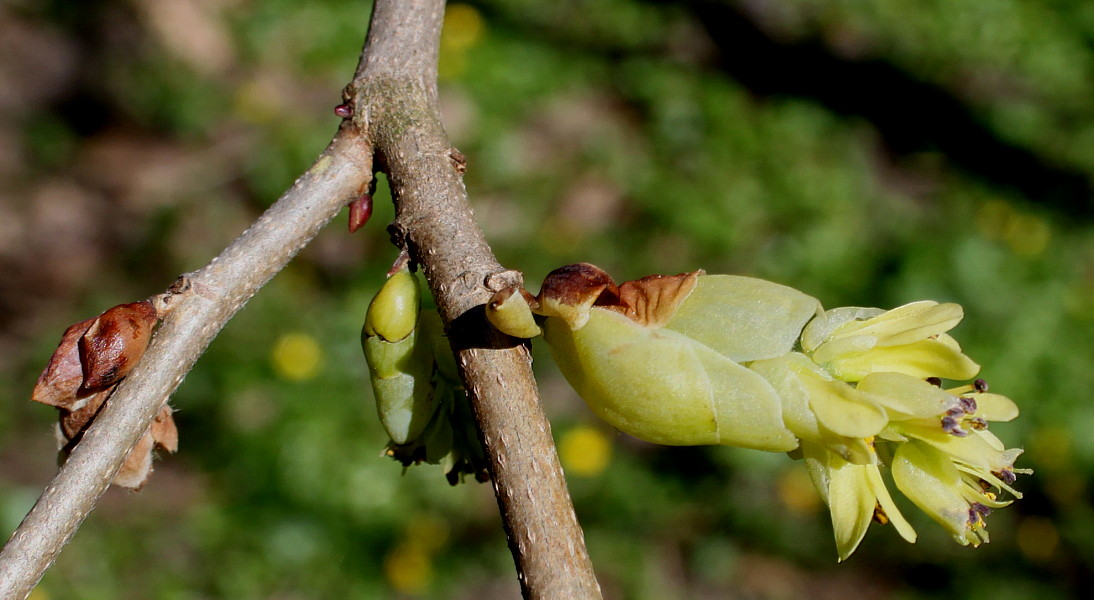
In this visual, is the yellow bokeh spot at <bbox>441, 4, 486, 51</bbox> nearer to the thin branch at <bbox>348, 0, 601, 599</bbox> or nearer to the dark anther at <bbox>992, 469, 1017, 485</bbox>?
the thin branch at <bbox>348, 0, 601, 599</bbox>

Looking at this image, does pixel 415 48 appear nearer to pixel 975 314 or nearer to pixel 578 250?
pixel 578 250

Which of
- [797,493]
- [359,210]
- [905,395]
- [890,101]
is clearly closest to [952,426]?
[905,395]

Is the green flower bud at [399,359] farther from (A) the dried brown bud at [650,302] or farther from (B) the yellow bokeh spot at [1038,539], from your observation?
(B) the yellow bokeh spot at [1038,539]

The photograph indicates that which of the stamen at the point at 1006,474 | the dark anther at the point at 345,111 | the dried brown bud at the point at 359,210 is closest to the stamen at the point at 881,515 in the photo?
the stamen at the point at 1006,474

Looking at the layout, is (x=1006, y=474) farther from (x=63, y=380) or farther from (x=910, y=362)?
(x=63, y=380)

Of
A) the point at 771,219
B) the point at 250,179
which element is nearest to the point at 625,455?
the point at 771,219

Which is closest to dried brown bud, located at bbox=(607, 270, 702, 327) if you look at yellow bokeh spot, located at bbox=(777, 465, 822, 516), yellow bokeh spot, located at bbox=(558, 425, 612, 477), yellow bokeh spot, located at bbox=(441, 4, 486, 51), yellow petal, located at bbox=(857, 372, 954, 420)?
yellow petal, located at bbox=(857, 372, 954, 420)

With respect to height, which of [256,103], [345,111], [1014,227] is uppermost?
[345,111]
